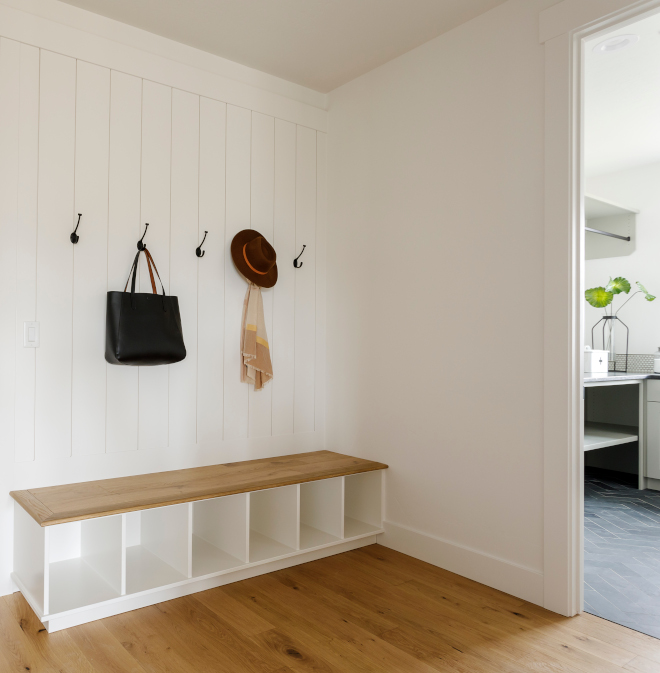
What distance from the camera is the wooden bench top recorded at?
6.72ft

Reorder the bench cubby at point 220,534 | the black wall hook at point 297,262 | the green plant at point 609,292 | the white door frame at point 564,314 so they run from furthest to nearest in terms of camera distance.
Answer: the green plant at point 609,292 < the black wall hook at point 297,262 < the bench cubby at point 220,534 < the white door frame at point 564,314

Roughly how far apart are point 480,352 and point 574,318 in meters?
0.45

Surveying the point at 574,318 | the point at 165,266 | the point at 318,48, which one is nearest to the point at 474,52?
the point at 318,48

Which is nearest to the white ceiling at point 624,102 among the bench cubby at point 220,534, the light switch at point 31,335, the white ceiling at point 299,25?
the white ceiling at point 299,25

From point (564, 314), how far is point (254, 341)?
5.02 feet

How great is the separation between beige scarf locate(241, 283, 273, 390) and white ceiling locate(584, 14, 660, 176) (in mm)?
2057

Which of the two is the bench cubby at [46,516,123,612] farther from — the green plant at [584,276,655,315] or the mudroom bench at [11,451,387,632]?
the green plant at [584,276,655,315]

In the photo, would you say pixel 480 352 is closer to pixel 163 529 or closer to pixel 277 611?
pixel 277 611

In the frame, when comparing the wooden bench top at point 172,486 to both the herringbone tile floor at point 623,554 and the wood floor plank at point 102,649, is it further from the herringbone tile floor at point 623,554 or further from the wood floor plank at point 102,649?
the herringbone tile floor at point 623,554

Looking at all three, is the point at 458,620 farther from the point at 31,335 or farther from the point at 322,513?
A: the point at 31,335

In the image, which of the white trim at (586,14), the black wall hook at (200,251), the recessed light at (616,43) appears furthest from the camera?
the black wall hook at (200,251)

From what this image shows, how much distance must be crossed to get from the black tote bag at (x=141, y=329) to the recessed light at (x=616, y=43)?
2.42m

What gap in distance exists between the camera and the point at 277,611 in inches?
86.2

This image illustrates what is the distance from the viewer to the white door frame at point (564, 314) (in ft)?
7.11
